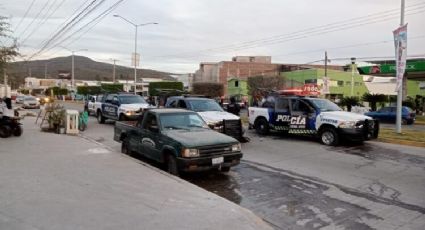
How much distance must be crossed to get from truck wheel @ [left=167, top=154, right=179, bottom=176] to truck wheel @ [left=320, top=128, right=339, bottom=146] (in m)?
7.84

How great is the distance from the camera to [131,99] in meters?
24.1

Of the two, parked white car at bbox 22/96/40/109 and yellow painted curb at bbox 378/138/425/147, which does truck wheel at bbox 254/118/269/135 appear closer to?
yellow painted curb at bbox 378/138/425/147


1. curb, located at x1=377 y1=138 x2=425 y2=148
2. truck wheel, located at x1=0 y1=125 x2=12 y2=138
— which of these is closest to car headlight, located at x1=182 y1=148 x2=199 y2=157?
truck wheel, located at x1=0 y1=125 x2=12 y2=138

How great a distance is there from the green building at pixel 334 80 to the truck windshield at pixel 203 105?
185 feet

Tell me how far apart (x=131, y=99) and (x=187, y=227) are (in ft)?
61.7

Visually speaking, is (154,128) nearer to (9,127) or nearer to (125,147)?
(125,147)

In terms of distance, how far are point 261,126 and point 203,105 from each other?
141 inches

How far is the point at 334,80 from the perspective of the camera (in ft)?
258

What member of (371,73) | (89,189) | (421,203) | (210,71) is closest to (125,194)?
(89,189)

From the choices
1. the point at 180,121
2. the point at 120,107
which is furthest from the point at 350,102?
the point at 180,121

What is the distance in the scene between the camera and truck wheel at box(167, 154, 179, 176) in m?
9.58

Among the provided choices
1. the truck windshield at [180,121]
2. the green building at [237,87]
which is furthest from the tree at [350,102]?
the truck windshield at [180,121]

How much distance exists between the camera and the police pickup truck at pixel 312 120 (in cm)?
1546

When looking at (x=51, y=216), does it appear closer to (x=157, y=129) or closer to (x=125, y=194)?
(x=125, y=194)
